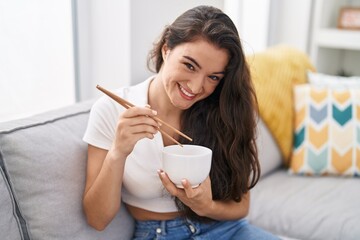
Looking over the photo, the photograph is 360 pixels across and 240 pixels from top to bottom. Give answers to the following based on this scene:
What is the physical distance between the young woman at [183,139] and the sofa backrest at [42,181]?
0.04m

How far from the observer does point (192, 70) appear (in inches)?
40.9

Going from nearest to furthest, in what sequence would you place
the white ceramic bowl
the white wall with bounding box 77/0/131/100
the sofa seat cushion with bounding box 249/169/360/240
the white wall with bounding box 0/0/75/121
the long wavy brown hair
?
1. the white ceramic bowl
2. the long wavy brown hair
3. the white wall with bounding box 0/0/75/121
4. the sofa seat cushion with bounding box 249/169/360/240
5. the white wall with bounding box 77/0/131/100

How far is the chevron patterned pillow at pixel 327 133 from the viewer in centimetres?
182

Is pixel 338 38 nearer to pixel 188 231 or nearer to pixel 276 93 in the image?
pixel 276 93

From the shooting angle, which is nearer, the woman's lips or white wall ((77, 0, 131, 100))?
the woman's lips

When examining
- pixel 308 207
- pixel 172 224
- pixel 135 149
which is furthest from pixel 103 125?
pixel 308 207

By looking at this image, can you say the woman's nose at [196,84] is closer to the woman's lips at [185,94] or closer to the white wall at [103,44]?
the woman's lips at [185,94]

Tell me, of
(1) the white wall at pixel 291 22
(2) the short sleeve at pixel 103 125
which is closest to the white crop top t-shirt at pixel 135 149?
(2) the short sleeve at pixel 103 125

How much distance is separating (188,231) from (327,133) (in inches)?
35.6

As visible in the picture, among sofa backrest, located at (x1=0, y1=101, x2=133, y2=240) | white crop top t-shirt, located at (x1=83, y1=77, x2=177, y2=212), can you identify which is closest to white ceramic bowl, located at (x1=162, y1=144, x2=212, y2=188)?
white crop top t-shirt, located at (x1=83, y1=77, x2=177, y2=212)

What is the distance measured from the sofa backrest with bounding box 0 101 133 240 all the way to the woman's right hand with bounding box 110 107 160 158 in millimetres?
202

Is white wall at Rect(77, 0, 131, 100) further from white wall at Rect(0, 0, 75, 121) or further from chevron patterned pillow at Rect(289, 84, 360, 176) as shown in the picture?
chevron patterned pillow at Rect(289, 84, 360, 176)

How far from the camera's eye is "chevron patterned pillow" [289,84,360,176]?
182cm

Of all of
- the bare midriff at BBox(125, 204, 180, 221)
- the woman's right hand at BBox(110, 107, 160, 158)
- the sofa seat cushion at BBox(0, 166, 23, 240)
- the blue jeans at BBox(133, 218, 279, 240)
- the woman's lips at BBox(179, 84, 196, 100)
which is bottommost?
the blue jeans at BBox(133, 218, 279, 240)
